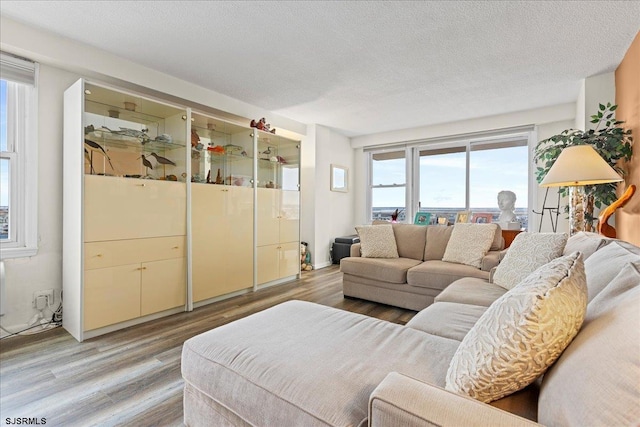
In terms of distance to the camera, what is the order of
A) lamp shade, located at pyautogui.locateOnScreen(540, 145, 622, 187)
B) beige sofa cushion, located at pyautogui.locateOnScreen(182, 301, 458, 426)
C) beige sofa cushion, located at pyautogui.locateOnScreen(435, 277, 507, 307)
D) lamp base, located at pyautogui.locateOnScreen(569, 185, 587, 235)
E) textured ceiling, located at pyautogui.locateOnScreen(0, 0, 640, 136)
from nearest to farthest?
beige sofa cushion, located at pyautogui.locateOnScreen(182, 301, 458, 426)
beige sofa cushion, located at pyautogui.locateOnScreen(435, 277, 507, 307)
textured ceiling, located at pyautogui.locateOnScreen(0, 0, 640, 136)
lamp shade, located at pyautogui.locateOnScreen(540, 145, 622, 187)
lamp base, located at pyautogui.locateOnScreen(569, 185, 587, 235)

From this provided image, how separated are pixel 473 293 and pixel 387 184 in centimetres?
401

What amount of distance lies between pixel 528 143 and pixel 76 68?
5545 mm

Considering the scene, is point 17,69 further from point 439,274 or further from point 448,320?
point 439,274

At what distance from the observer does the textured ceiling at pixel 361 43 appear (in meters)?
2.14

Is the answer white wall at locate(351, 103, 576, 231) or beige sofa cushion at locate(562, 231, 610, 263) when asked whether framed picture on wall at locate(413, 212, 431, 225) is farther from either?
beige sofa cushion at locate(562, 231, 610, 263)

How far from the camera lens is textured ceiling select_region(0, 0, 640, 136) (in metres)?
2.14

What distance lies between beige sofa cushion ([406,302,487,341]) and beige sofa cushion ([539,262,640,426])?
2.22ft

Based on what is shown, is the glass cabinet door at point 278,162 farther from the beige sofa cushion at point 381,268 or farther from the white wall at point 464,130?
the white wall at point 464,130

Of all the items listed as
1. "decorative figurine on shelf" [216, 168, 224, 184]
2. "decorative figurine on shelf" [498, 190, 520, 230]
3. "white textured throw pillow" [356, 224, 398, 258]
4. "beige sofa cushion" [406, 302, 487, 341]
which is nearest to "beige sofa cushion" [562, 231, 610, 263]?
"beige sofa cushion" [406, 302, 487, 341]

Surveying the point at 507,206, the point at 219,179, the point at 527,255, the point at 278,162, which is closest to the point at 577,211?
the point at 527,255

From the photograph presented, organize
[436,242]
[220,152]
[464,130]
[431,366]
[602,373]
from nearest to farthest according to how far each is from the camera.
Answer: [602,373] → [431,366] → [436,242] → [220,152] → [464,130]

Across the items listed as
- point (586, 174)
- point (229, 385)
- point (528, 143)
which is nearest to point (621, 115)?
point (586, 174)

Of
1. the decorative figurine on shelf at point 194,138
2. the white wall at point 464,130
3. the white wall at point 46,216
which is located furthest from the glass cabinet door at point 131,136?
the white wall at point 464,130

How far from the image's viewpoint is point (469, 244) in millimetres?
3105
